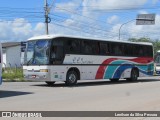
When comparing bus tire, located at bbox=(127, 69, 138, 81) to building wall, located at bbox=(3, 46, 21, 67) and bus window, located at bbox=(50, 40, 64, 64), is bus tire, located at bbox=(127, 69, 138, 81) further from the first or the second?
building wall, located at bbox=(3, 46, 21, 67)

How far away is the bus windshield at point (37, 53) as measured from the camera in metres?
23.6

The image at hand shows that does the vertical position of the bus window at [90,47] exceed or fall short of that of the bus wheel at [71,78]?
it exceeds it

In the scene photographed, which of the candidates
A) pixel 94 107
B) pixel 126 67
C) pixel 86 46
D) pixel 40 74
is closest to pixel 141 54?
pixel 126 67

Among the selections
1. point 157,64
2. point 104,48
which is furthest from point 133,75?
point 157,64

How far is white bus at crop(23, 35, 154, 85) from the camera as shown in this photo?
77.8 feet

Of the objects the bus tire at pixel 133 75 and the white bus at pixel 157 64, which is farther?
the white bus at pixel 157 64

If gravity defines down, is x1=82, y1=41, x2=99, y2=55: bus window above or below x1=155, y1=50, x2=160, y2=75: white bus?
above

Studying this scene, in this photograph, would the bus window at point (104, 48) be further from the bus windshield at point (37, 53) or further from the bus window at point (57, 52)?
the bus windshield at point (37, 53)

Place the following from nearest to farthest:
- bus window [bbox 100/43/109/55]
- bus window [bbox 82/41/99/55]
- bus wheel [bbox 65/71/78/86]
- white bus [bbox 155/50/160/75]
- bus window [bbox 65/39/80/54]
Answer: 1. bus window [bbox 65/39/80/54]
2. bus wheel [bbox 65/71/78/86]
3. bus window [bbox 82/41/99/55]
4. bus window [bbox 100/43/109/55]
5. white bus [bbox 155/50/160/75]

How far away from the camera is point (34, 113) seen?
11.9 m

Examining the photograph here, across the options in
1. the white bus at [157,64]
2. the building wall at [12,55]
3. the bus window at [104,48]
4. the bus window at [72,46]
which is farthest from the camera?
the building wall at [12,55]

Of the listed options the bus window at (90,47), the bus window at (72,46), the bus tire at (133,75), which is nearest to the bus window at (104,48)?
the bus window at (90,47)

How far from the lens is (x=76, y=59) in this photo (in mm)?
25078

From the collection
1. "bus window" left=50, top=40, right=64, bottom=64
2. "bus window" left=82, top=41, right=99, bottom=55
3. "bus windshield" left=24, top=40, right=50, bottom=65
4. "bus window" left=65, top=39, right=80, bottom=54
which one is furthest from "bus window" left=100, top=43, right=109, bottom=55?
"bus windshield" left=24, top=40, right=50, bottom=65
